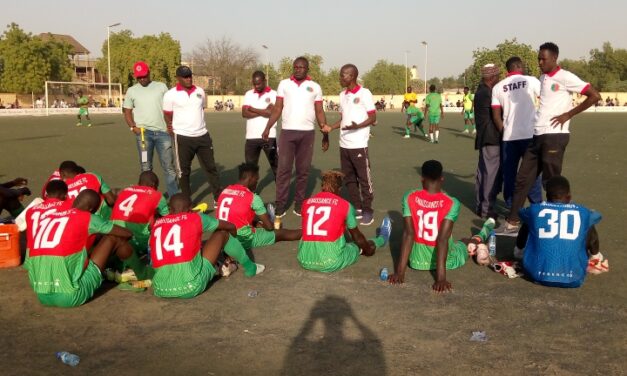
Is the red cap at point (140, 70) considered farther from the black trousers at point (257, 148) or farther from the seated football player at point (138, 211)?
the seated football player at point (138, 211)

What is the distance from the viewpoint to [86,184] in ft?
21.4

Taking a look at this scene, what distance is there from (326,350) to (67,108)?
5489cm

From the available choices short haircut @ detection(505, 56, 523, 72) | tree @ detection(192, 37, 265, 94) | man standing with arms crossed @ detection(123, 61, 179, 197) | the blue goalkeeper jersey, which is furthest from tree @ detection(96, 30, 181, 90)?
the blue goalkeeper jersey

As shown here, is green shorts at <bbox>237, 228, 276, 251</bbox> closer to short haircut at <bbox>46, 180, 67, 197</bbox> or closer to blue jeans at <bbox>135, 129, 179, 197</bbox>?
short haircut at <bbox>46, 180, 67, 197</bbox>

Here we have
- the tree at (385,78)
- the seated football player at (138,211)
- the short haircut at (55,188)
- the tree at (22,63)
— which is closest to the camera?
the short haircut at (55,188)

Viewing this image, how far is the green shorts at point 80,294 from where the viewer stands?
4785 millimetres

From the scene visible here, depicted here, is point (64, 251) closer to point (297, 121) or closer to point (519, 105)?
point (297, 121)

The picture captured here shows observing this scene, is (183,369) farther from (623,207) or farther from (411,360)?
(623,207)

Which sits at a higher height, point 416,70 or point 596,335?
point 416,70

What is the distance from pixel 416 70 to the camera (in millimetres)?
189125

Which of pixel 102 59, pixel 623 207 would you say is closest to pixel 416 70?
pixel 102 59

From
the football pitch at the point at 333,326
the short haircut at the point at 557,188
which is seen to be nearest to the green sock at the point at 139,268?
the football pitch at the point at 333,326

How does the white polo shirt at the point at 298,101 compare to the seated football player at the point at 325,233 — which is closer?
the seated football player at the point at 325,233

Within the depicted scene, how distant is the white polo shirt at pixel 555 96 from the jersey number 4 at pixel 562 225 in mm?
2123
